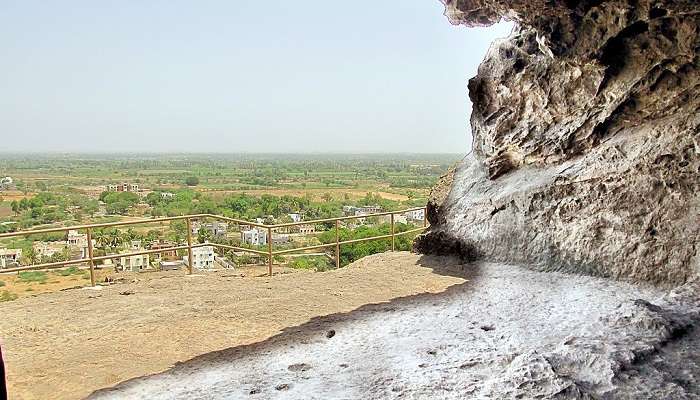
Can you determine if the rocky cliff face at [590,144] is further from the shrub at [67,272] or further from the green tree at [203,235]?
the shrub at [67,272]

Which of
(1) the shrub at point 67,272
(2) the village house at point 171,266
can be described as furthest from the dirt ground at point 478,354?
(1) the shrub at point 67,272

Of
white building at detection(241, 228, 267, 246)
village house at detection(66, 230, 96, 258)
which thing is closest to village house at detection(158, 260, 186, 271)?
village house at detection(66, 230, 96, 258)

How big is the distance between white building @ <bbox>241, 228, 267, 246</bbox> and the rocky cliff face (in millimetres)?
4419

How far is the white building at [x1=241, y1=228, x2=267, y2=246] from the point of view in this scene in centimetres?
1251

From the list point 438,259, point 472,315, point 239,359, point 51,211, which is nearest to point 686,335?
point 472,315

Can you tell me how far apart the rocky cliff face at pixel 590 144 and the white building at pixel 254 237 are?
442 centimetres

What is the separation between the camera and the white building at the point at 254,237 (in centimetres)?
1251

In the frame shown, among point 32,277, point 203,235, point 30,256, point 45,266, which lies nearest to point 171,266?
point 203,235

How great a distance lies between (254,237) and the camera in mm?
12695

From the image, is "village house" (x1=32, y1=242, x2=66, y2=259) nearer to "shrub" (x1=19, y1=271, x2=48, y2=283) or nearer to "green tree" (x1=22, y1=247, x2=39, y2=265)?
"green tree" (x1=22, y1=247, x2=39, y2=265)

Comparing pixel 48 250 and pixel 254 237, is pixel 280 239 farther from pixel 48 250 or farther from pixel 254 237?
pixel 48 250

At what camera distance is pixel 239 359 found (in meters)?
5.46

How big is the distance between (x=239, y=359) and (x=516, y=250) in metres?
4.97

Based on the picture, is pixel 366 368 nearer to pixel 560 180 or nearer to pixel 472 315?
pixel 472 315
